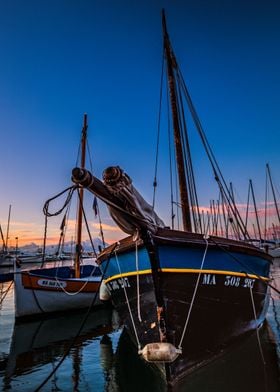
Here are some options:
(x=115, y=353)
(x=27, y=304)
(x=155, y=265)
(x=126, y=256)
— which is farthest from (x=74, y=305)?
(x=155, y=265)

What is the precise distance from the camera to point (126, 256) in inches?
272

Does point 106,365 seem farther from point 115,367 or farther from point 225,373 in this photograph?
point 225,373

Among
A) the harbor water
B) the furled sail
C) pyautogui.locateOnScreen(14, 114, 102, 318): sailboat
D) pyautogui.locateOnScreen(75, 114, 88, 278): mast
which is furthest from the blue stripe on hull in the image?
pyautogui.locateOnScreen(75, 114, 88, 278): mast

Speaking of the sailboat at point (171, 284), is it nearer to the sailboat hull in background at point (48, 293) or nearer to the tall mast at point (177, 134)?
the tall mast at point (177, 134)

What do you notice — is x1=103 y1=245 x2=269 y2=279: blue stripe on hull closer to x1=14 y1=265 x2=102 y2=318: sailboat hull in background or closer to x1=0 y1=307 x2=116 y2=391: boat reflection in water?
x1=0 y1=307 x2=116 y2=391: boat reflection in water

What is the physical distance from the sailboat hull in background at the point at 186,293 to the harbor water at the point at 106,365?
527 mm

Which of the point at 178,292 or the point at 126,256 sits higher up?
the point at 126,256

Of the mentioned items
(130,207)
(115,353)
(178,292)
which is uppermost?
(130,207)

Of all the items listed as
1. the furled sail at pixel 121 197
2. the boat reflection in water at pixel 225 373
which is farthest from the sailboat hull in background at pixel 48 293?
the furled sail at pixel 121 197

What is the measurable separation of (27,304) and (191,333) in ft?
36.6

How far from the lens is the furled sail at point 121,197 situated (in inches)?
192

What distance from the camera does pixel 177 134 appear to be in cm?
1027

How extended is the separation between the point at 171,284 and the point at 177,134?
5719mm

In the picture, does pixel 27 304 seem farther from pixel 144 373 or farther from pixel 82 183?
pixel 82 183
